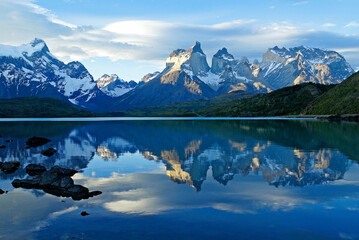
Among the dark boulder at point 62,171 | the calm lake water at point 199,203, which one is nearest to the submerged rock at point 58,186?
the calm lake water at point 199,203

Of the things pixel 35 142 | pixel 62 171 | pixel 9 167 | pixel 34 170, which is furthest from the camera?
pixel 35 142

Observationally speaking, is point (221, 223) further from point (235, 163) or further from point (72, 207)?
point (235, 163)

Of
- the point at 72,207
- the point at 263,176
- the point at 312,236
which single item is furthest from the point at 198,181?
the point at 312,236

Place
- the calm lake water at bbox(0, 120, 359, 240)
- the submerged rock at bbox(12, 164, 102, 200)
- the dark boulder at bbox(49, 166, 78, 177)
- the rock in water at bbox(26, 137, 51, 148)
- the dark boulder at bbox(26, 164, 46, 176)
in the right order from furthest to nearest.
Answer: the rock in water at bbox(26, 137, 51, 148)
the dark boulder at bbox(26, 164, 46, 176)
the dark boulder at bbox(49, 166, 78, 177)
the submerged rock at bbox(12, 164, 102, 200)
the calm lake water at bbox(0, 120, 359, 240)

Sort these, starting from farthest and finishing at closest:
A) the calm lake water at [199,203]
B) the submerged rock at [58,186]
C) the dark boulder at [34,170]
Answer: the dark boulder at [34,170] → the submerged rock at [58,186] → the calm lake water at [199,203]

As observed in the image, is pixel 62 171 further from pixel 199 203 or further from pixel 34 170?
pixel 199 203

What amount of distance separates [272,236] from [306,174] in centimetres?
2318

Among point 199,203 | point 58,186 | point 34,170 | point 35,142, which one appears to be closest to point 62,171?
point 34,170

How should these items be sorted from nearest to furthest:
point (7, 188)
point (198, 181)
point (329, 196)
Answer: point (329, 196) < point (7, 188) < point (198, 181)

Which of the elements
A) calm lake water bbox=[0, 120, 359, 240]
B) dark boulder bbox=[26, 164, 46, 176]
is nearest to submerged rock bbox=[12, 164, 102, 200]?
calm lake water bbox=[0, 120, 359, 240]

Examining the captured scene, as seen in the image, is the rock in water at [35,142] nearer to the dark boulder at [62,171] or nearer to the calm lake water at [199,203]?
the calm lake water at [199,203]

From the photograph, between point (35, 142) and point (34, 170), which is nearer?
point (34, 170)

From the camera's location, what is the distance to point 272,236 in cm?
2150

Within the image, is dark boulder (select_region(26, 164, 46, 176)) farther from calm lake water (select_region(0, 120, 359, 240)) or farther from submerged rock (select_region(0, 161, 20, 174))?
submerged rock (select_region(0, 161, 20, 174))
